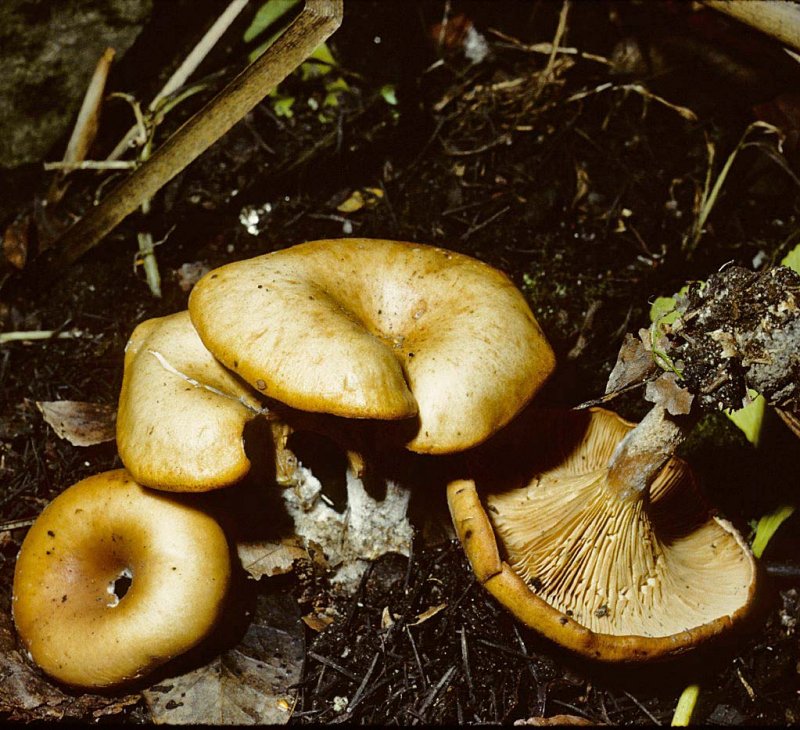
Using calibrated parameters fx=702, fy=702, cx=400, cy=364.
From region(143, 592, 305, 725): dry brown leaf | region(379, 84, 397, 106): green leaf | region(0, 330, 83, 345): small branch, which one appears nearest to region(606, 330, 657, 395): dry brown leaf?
region(143, 592, 305, 725): dry brown leaf

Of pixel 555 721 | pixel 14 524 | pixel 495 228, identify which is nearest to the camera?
pixel 555 721

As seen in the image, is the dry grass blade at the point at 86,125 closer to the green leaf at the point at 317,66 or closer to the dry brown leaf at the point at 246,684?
the green leaf at the point at 317,66

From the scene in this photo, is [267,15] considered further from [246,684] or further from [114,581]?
[246,684]

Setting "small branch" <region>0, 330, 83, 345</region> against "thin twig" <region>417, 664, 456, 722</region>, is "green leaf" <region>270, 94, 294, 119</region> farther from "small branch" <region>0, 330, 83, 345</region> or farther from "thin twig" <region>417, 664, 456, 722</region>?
"thin twig" <region>417, 664, 456, 722</region>

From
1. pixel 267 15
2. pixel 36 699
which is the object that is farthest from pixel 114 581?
pixel 267 15

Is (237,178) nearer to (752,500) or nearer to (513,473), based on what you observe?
(513,473)

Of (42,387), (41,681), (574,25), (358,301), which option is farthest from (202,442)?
(574,25)
